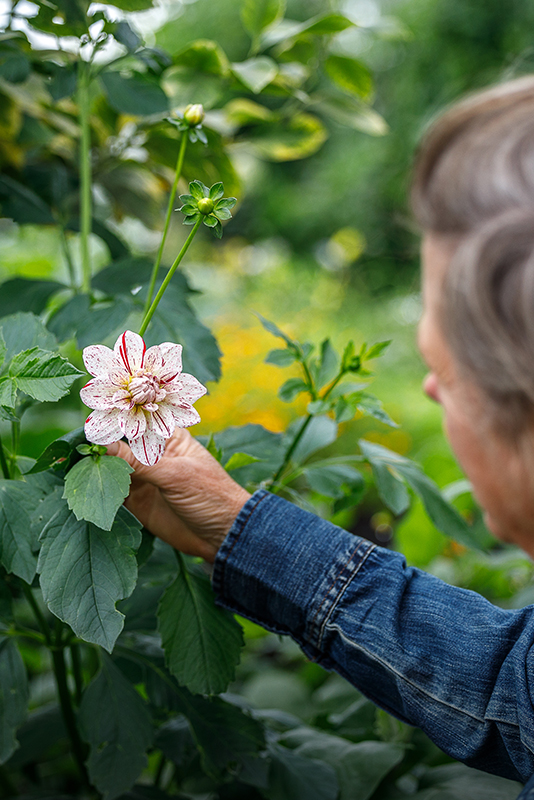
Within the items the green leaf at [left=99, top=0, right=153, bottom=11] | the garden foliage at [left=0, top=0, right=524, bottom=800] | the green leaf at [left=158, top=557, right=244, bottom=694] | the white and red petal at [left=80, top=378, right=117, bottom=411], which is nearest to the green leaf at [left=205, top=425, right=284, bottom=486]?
the garden foliage at [left=0, top=0, right=524, bottom=800]

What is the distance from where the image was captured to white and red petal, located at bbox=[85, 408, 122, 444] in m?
0.41

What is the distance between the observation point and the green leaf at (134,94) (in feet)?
2.22

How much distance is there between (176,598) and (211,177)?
0.56m

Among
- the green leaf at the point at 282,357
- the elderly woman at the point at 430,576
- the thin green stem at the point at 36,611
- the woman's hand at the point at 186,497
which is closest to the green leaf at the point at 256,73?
the elderly woman at the point at 430,576

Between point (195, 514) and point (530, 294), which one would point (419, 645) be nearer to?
point (195, 514)

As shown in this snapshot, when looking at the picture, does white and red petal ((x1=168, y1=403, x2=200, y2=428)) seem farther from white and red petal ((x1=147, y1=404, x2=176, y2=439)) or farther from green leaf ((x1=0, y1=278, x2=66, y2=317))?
green leaf ((x1=0, y1=278, x2=66, y2=317))

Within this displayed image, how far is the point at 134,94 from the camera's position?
0.68 m

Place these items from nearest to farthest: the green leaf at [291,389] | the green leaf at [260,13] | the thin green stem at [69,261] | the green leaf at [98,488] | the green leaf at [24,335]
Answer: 1. the green leaf at [98,488]
2. the green leaf at [24,335]
3. the green leaf at [291,389]
4. the thin green stem at [69,261]
5. the green leaf at [260,13]

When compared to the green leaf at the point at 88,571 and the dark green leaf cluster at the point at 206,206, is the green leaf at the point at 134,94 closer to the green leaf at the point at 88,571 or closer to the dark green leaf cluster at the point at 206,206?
the dark green leaf cluster at the point at 206,206

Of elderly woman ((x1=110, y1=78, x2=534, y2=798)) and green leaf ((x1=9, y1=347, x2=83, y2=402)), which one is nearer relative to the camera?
green leaf ((x1=9, y1=347, x2=83, y2=402))

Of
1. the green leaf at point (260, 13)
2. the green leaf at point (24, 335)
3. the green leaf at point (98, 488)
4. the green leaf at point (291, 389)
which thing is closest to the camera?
the green leaf at point (98, 488)

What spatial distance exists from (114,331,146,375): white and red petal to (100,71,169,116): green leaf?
363mm

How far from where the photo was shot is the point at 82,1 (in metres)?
0.63

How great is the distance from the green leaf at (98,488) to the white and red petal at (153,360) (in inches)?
2.5
